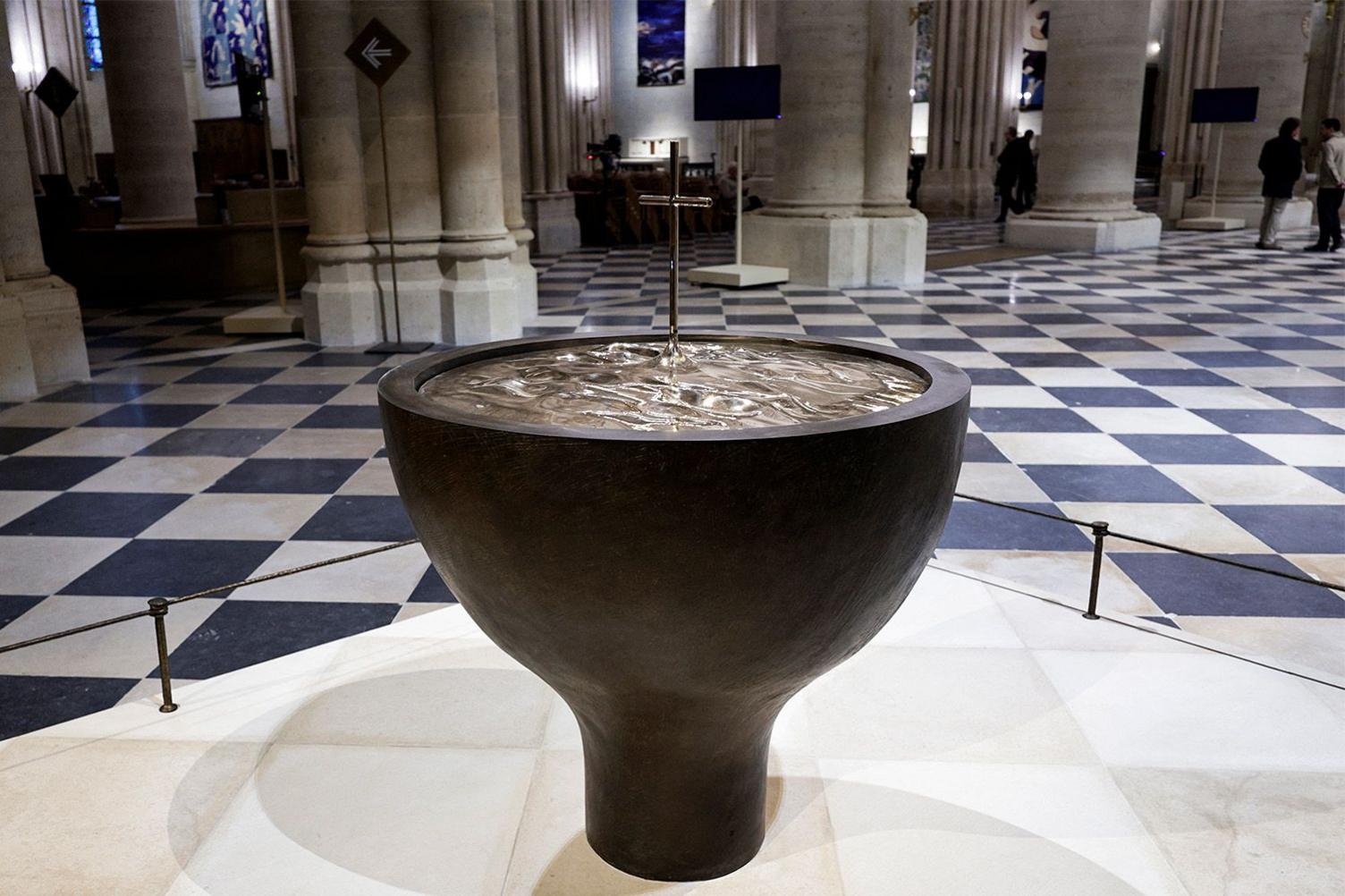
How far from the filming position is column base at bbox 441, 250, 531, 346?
26.0ft

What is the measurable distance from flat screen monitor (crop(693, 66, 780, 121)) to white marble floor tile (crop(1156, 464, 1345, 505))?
6.26 meters

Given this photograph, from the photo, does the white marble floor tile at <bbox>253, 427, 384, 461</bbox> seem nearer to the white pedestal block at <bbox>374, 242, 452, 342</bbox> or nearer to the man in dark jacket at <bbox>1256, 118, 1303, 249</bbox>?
the white pedestal block at <bbox>374, 242, 452, 342</bbox>

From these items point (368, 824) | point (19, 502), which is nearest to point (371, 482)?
point (19, 502)

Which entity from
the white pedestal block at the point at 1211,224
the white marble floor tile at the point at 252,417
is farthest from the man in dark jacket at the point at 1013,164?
the white marble floor tile at the point at 252,417

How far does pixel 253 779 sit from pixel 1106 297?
9619 mm

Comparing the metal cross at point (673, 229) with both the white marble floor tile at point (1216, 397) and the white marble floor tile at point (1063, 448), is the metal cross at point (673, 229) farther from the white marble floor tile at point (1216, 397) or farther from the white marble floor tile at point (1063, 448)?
the white marble floor tile at point (1216, 397)

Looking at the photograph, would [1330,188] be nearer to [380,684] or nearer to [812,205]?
[812,205]

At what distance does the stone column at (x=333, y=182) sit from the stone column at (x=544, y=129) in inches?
261

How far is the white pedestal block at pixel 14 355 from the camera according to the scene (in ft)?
20.2

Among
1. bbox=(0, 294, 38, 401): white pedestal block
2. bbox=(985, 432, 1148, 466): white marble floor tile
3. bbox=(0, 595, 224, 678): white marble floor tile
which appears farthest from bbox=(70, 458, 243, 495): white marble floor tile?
bbox=(985, 432, 1148, 466): white marble floor tile

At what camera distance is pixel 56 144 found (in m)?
22.9

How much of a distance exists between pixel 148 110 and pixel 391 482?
31.1 ft

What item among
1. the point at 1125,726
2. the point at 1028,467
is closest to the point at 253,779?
the point at 1125,726

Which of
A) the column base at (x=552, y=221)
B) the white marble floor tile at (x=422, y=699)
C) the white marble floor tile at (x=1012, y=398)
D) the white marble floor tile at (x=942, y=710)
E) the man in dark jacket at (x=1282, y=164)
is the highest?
the man in dark jacket at (x=1282, y=164)
